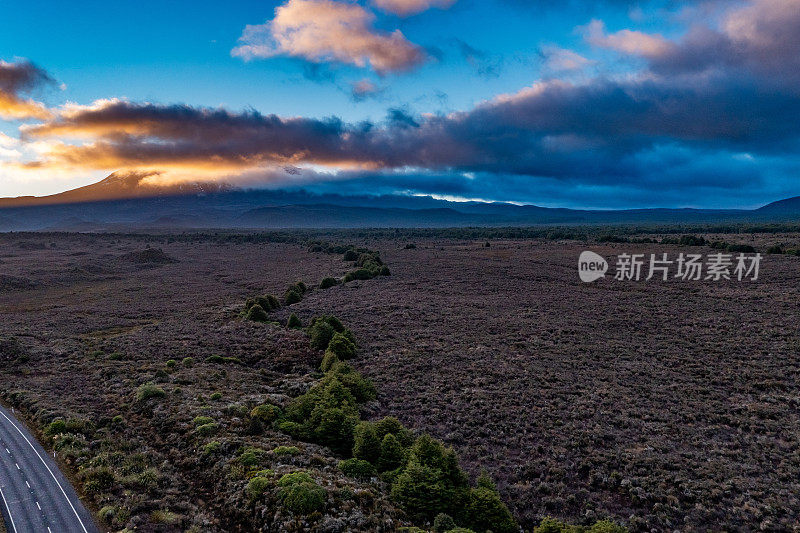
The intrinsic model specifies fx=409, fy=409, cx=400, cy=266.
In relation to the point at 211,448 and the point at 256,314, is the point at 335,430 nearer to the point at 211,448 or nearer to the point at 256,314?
the point at 211,448

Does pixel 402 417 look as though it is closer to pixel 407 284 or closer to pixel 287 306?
pixel 287 306

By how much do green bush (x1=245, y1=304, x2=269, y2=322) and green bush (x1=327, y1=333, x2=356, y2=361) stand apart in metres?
16.7

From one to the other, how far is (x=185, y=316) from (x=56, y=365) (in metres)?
21.0

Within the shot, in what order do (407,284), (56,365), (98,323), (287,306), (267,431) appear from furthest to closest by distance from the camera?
(407,284) → (287,306) → (98,323) → (56,365) → (267,431)

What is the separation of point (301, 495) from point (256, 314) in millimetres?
38712

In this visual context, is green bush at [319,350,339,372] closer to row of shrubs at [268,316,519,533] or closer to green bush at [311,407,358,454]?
row of shrubs at [268,316,519,533]

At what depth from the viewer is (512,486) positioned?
1956 centimetres

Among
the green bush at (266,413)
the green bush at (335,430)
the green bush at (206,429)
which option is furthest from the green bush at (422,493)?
the green bush at (206,429)

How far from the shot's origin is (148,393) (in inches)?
1131

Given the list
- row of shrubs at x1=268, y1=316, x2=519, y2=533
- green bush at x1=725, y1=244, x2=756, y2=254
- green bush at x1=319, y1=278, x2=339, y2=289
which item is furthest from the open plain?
green bush at x1=725, y1=244, x2=756, y2=254

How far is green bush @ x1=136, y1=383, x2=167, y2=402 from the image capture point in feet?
93.4

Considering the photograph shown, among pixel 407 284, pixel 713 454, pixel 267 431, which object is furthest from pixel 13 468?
pixel 407 284

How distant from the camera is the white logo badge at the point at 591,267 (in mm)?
80550

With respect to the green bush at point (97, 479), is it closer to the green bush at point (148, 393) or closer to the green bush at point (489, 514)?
the green bush at point (148, 393)
